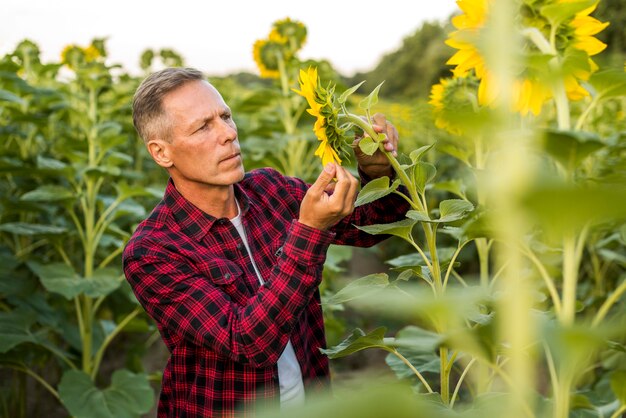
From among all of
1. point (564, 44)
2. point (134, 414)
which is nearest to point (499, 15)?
point (564, 44)

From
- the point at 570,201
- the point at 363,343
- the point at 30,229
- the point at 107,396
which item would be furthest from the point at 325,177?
the point at 30,229

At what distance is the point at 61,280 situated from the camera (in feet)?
7.88

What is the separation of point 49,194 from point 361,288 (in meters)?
1.77

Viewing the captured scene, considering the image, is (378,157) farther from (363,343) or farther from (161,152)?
(161,152)

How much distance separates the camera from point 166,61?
3953 millimetres

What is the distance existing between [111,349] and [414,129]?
276 centimetres

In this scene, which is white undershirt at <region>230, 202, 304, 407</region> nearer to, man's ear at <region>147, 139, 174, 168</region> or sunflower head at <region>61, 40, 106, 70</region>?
man's ear at <region>147, 139, 174, 168</region>

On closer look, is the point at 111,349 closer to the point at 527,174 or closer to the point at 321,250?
the point at 321,250

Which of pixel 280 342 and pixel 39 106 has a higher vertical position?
pixel 39 106

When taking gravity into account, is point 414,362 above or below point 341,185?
below

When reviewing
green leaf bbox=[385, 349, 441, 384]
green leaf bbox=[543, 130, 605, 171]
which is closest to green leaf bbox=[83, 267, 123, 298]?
green leaf bbox=[385, 349, 441, 384]

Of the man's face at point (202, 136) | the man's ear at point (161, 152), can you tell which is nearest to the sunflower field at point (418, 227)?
the man's face at point (202, 136)

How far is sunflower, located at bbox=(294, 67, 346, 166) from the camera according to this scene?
103 centimetres

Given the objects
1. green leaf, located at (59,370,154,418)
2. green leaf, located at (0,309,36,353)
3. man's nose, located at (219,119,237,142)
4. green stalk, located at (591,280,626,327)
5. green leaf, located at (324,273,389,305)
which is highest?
man's nose, located at (219,119,237,142)
